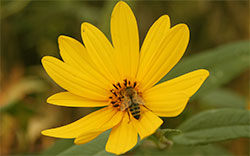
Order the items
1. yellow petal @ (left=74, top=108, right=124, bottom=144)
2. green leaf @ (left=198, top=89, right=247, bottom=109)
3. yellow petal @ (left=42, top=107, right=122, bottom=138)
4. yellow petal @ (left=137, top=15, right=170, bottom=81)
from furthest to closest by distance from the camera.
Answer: green leaf @ (left=198, top=89, right=247, bottom=109), yellow petal @ (left=137, top=15, right=170, bottom=81), yellow petal @ (left=42, top=107, right=122, bottom=138), yellow petal @ (left=74, top=108, right=124, bottom=144)

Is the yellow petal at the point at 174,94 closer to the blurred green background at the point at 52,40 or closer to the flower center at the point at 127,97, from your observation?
the flower center at the point at 127,97

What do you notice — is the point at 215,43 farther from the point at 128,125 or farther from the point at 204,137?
the point at 128,125

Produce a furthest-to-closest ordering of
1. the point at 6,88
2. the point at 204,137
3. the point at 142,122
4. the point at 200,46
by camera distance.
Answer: the point at 200,46 < the point at 6,88 < the point at 204,137 < the point at 142,122

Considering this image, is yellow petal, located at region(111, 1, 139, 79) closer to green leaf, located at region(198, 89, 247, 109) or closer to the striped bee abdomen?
the striped bee abdomen

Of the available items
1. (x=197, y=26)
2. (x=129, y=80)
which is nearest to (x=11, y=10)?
(x=197, y=26)

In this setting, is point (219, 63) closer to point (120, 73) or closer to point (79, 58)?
point (120, 73)

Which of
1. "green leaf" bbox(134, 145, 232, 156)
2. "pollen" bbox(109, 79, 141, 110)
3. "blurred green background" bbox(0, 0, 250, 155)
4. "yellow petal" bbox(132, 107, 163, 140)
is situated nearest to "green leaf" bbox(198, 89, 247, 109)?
"blurred green background" bbox(0, 0, 250, 155)
